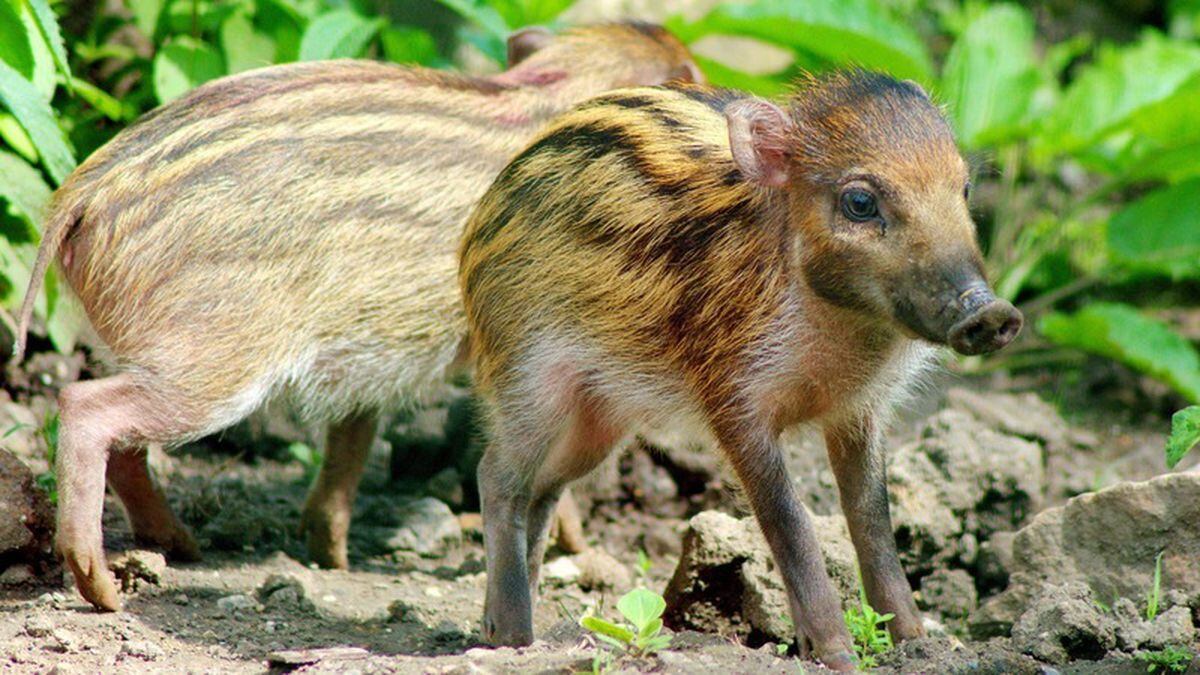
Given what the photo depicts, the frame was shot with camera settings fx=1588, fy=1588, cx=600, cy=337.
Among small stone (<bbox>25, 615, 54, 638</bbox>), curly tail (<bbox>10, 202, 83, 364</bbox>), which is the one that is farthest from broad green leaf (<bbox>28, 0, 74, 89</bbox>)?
small stone (<bbox>25, 615, 54, 638</bbox>)

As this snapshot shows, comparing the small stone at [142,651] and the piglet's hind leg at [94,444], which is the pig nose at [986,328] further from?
the piglet's hind leg at [94,444]

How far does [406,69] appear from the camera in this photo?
5711mm

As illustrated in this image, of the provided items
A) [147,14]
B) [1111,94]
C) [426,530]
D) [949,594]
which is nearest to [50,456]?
[426,530]

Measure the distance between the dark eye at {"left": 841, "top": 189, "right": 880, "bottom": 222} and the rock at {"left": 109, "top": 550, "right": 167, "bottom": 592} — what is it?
2.31 metres

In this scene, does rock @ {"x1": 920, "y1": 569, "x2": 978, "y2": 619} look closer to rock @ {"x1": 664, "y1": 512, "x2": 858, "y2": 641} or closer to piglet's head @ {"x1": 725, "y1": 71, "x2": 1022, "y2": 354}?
rock @ {"x1": 664, "y1": 512, "x2": 858, "y2": 641}

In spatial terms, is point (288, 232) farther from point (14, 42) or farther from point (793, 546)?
point (793, 546)

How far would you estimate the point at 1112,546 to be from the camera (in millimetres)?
4523

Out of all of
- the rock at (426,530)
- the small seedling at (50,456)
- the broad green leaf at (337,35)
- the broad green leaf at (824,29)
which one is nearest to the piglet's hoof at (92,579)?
the small seedling at (50,456)

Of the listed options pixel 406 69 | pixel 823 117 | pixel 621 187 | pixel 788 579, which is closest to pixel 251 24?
pixel 406 69

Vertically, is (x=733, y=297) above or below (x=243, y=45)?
below

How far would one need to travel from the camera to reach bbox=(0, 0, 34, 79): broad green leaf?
500 cm

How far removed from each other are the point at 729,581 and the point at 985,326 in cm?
132

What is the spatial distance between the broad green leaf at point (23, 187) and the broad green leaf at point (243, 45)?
3.39 feet

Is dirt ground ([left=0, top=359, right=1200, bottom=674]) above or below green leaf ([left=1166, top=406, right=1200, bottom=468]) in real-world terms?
below
